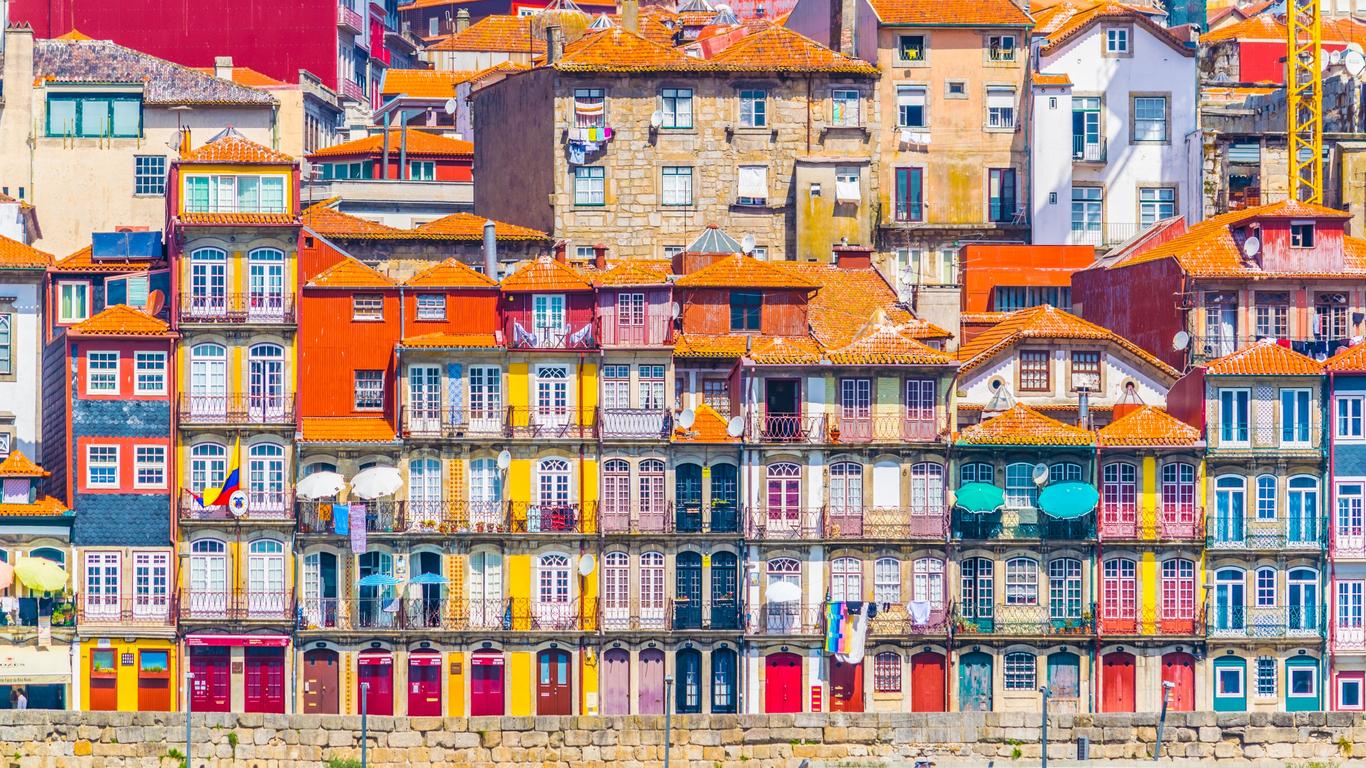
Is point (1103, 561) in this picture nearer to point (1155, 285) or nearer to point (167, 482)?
point (1155, 285)

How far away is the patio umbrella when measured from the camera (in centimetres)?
8262

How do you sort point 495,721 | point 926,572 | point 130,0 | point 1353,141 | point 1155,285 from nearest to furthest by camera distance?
point 495,721 < point 926,572 < point 1155,285 < point 1353,141 < point 130,0

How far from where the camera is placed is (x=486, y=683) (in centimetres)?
8400

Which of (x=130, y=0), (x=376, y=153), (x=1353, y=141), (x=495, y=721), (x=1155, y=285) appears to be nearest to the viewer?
(x=495, y=721)

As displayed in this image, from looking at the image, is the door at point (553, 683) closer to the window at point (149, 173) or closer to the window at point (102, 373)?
the window at point (102, 373)

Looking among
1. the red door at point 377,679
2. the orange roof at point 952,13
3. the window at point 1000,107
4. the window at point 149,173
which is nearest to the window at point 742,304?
the red door at point 377,679

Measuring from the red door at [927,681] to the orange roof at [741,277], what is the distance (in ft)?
35.6

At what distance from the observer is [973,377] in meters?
88.9

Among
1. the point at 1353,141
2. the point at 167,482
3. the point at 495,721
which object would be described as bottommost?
the point at 495,721

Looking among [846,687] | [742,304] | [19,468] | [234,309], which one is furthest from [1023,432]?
[19,468]

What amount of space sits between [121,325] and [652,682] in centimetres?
1627

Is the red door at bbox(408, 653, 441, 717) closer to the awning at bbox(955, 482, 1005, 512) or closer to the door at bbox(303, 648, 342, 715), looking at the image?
the door at bbox(303, 648, 342, 715)

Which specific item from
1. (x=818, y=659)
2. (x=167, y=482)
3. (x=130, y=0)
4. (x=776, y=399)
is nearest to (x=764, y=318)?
(x=776, y=399)

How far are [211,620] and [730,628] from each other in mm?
13077
